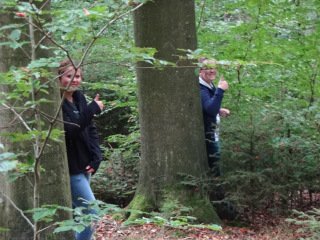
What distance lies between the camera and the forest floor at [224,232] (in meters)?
6.14

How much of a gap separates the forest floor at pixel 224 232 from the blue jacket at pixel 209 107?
119cm

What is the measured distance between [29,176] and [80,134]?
0.80 metres

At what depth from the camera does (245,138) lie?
663 centimetres

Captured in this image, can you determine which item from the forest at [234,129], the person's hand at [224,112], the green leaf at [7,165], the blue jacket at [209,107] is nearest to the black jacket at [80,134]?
the forest at [234,129]

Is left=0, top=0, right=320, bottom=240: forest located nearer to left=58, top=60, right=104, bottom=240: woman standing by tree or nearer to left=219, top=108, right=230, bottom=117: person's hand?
left=219, top=108, right=230, bottom=117: person's hand

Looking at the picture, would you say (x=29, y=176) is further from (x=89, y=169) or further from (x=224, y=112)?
(x=224, y=112)

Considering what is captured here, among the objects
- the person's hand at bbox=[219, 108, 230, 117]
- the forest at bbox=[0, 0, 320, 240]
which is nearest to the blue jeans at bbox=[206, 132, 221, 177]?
the forest at bbox=[0, 0, 320, 240]

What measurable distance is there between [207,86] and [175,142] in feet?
2.57

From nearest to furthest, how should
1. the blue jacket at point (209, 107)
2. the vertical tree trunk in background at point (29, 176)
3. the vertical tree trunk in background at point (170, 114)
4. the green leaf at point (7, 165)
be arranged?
the green leaf at point (7, 165), the vertical tree trunk in background at point (29, 176), the vertical tree trunk in background at point (170, 114), the blue jacket at point (209, 107)

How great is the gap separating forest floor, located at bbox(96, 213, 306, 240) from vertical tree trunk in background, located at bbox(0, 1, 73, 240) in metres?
1.97

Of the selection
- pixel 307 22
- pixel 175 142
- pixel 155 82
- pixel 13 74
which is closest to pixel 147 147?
pixel 175 142

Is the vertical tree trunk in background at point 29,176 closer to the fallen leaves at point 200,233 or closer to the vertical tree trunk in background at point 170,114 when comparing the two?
the fallen leaves at point 200,233

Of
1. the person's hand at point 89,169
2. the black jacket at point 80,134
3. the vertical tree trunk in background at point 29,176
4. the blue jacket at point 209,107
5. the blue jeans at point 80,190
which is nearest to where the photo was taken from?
the vertical tree trunk in background at point 29,176

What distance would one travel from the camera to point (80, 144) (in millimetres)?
4711
